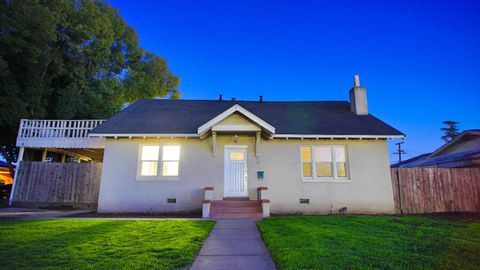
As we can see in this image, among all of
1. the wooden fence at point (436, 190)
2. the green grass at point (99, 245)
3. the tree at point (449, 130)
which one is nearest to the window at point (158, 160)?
the green grass at point (99, 245)

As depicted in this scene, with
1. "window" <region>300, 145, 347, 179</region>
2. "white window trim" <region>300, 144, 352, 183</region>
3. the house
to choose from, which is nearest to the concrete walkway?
the house

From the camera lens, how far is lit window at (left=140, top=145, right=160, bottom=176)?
1193 cm

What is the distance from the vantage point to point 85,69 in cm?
1941

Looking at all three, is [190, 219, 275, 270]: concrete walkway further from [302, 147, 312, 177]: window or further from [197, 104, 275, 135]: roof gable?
[302, 147, 312, 177]: window

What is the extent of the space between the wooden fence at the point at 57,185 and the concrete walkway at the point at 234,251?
32.4 feet

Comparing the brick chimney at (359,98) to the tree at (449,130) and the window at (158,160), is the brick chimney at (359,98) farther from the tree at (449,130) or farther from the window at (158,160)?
the tree at (449,130)

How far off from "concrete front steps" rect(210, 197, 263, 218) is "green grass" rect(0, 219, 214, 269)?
96.8 inches

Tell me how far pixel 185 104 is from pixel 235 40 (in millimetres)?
17629

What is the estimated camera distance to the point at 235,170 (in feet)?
38.5

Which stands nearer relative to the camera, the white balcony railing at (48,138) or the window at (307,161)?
the window at (307,161)

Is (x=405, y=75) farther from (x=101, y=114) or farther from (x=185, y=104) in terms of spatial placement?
(x=101, y=114)

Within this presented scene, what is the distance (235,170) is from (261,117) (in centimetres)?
354

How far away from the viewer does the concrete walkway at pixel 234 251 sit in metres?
4.19

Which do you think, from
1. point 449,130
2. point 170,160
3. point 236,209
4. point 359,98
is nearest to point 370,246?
point 236,209
